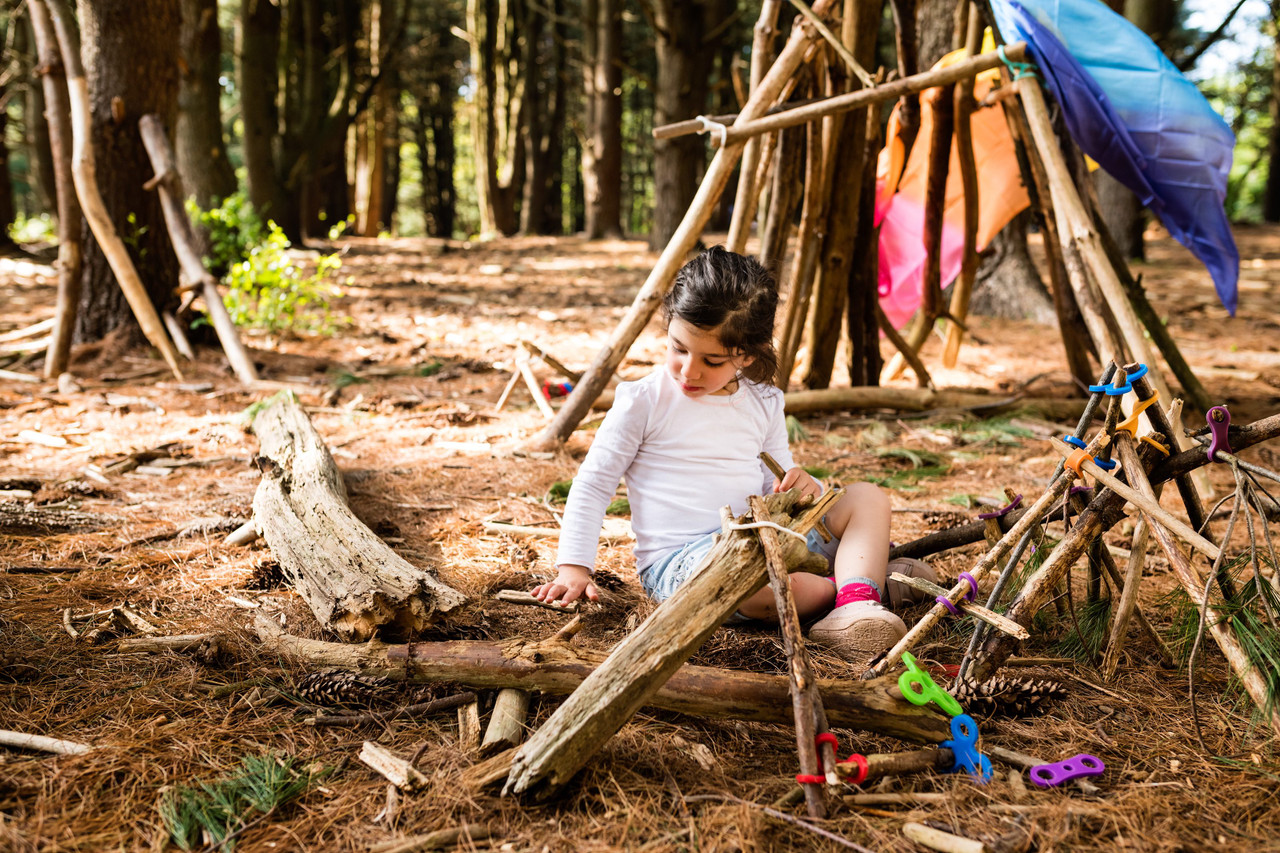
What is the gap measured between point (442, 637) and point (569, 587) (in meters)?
0.36

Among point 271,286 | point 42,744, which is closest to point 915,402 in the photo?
point 42,744

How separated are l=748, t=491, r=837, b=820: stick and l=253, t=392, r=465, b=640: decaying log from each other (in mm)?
846

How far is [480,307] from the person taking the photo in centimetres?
795

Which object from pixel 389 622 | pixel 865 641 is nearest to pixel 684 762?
pixel 865 641

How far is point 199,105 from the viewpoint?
8.47 metres

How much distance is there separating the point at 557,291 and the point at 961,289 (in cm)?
484

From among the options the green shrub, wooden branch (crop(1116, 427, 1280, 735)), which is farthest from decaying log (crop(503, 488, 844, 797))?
the green shrub

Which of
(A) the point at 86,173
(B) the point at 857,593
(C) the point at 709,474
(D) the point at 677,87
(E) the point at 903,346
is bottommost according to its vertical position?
(B) the point at 857,593

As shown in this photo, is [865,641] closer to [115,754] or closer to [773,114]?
[115,754]

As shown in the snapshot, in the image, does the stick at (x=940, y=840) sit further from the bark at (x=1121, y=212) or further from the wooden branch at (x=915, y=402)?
the bark at (x=1121, y=212)

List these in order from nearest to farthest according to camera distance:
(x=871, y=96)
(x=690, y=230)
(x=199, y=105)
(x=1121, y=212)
Answer: (x=871, y=96) → (x=690, y=230) → (x=199, y=105) → (x=1121, y=212)

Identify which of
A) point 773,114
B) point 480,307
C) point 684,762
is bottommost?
point 684,762

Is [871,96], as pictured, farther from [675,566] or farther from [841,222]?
[675,566]

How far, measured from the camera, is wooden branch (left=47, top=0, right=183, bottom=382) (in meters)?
4.90
